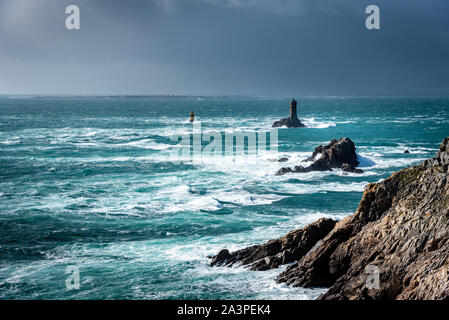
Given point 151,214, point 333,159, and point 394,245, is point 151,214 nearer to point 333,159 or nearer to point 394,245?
point 394,245

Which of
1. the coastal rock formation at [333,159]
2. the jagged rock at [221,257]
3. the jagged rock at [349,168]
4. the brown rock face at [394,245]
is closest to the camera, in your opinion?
the brown rock face at [394,245]

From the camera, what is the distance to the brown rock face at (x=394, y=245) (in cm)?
1521

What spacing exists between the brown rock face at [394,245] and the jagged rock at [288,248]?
1.20 metres

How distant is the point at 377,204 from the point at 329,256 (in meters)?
2.82

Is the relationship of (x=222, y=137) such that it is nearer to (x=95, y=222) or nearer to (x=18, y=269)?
(x=95, y=222)

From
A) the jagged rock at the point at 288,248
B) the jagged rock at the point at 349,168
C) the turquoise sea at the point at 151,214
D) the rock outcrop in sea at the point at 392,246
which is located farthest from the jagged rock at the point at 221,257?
the jagged rock at the point at 349,168

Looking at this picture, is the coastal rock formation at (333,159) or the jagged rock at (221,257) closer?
the jagged rock at (221,257)

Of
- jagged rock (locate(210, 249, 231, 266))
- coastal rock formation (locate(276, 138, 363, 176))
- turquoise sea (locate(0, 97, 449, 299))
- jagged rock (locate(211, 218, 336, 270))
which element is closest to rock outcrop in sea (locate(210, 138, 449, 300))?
jagged rock (locate(211, 218, 336, 270))

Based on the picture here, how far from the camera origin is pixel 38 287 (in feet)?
73.7

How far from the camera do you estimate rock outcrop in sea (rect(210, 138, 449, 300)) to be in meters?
15.2

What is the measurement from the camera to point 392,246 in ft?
55.6

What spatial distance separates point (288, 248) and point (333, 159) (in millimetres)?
30882

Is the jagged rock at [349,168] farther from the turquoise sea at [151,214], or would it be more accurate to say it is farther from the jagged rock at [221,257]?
the jagged rock at [221,257]
